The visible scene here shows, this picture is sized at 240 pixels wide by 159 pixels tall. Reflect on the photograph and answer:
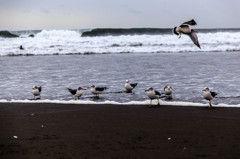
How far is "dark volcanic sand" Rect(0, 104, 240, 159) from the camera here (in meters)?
5.34

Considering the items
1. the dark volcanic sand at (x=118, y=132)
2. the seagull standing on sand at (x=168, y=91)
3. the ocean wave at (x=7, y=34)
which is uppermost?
the ocean wave at (x=7, y=34)

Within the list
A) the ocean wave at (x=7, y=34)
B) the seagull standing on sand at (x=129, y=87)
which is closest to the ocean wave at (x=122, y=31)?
the ocean wave at (x=7, y=34)

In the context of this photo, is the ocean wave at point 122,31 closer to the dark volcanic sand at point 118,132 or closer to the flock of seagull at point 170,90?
the flock of seagull at point 170,90

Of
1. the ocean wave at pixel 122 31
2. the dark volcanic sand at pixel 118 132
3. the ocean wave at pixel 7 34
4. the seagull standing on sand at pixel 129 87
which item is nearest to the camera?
the dark volcanic sand at pixel 118 132

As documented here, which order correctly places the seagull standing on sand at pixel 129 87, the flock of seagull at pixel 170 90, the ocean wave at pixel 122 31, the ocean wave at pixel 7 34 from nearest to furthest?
the flock of seagull at pixel 170 90 → the seagull standing on sand at pixel 129 87 → the ocean wave at pixel 122 31 → the ocean wave at pixel 7 34

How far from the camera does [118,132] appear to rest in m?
6.53

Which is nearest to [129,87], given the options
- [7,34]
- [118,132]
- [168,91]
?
[168,91]

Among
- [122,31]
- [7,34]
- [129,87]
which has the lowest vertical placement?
[129,87]

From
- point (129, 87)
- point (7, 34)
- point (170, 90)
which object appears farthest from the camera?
point (7, 34)

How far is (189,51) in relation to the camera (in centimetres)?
3016

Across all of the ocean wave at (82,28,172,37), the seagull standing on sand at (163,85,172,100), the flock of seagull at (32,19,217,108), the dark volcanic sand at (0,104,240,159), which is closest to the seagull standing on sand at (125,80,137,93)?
the flock of seagull at (32,19,217,108)

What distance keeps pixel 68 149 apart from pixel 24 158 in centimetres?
65

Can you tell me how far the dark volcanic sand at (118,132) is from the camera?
17.5 feet

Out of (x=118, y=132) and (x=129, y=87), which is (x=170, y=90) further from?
(x=118, y=132)
